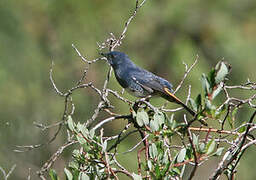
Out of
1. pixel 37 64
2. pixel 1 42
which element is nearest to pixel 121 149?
pixel 37 64

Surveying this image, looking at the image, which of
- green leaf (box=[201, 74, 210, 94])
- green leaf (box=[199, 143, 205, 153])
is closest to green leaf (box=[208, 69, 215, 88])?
green leaf (box=[201, 74, 210, 94])

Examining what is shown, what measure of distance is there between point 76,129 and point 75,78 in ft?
26.9

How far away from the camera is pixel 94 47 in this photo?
10.6 meters

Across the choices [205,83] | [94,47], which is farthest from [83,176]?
[94,47]

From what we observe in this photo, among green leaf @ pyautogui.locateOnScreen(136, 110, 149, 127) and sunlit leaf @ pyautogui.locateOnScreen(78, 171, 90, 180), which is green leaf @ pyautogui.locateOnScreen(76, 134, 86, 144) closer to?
sunlit leaf @ pyautogui.locateOnScreen(78, 171, 90, 180)

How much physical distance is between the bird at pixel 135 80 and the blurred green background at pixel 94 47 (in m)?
3.56

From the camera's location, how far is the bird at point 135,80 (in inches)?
196

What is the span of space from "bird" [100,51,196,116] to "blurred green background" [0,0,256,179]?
140 inches

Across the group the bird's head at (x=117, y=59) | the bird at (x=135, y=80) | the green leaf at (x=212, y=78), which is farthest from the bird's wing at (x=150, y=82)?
the green leaf at (x=212, y=78)

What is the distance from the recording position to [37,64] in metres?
10.9

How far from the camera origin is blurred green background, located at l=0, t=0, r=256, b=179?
1009 cm

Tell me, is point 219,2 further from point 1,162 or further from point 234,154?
point 234,154

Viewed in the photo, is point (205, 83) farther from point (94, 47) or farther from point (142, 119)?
point (94, 47)

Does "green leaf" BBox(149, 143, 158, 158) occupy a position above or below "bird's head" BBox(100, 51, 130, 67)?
below
